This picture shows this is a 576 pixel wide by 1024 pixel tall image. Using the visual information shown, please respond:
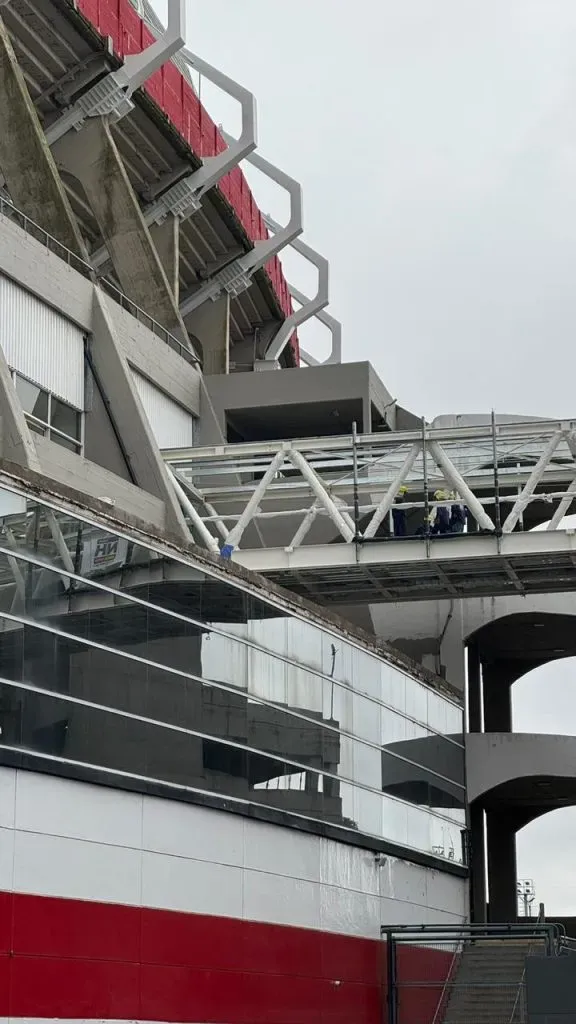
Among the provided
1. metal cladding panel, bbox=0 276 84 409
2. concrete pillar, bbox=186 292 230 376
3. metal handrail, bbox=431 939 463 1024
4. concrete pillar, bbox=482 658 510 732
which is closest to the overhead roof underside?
concrete pillar, bbox=186 292 230 376

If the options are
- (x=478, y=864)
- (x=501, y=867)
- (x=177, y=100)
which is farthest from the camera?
(x=501, y=867)

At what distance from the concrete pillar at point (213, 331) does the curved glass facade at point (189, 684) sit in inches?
770

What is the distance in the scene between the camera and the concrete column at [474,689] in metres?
50.9

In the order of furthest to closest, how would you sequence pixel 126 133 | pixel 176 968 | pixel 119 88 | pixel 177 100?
pixel 177 100 → pixel 126 133 → pixel 119 88 → pixel 176 968

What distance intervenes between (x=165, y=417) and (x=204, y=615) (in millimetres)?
13865

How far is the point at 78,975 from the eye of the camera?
21.0 m

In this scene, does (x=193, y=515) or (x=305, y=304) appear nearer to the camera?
(x=193, y=515)

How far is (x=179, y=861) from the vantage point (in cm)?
2416

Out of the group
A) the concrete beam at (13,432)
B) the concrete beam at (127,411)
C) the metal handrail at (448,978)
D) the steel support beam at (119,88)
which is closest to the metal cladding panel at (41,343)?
the concrete beam at (127,411)

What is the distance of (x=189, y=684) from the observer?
83.4ft

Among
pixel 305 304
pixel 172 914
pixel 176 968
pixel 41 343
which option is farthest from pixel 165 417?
pixel 305 304

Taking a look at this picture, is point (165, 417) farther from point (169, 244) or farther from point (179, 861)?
point (179, 861)

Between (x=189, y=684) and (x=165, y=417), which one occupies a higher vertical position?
(x=165, y=417)

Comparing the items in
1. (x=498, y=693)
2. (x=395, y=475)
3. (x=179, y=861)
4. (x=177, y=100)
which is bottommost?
(x=179, y=861)
